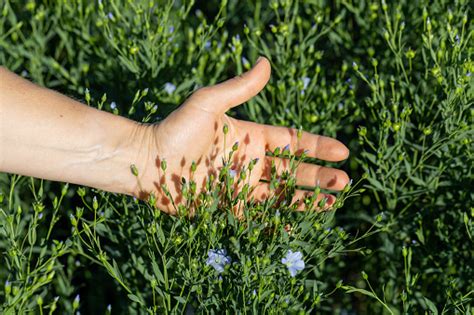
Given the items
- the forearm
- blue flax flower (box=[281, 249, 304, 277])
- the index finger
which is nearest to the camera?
blue flax flower (box=[281, 249, 304, 277])

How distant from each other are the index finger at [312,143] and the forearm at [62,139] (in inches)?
18.7

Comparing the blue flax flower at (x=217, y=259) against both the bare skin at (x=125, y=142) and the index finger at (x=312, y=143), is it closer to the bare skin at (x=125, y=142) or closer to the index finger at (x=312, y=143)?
the bare skin at (x=125, y=142)

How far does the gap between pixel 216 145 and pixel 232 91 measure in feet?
0.82

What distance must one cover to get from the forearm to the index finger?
48 centimetres

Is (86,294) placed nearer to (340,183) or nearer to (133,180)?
(133,180)

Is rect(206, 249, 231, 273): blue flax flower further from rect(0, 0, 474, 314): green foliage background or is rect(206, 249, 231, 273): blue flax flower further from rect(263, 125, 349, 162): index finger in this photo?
rect(263, 125, 349, 162): index finger

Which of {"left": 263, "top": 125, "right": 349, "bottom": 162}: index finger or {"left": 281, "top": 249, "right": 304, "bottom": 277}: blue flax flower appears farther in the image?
{"left": 263, "top": 125, "right": 349, "bottom": 162}: index finger

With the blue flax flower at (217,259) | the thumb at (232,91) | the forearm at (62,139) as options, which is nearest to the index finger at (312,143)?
the thumb at (232,91)

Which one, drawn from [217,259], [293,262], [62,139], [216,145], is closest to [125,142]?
[62,139]

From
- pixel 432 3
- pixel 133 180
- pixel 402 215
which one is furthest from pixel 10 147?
pixel 432 3

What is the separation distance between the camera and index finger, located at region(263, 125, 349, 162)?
88.6 inches

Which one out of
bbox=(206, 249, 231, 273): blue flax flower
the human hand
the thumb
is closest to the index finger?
the human hand

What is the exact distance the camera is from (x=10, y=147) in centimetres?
208

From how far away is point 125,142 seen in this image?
2.20 m
